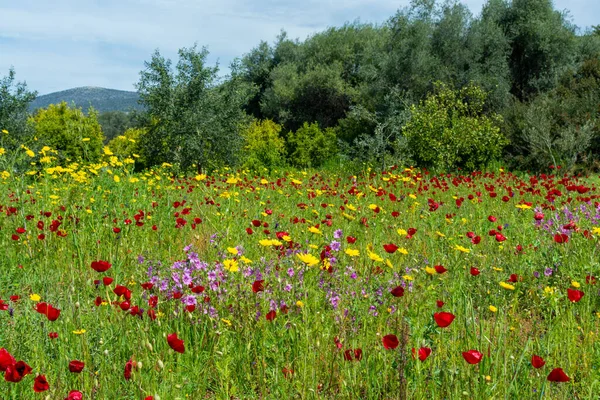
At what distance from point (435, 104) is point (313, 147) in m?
10.6

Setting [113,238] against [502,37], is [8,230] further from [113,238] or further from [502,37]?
[502,37]

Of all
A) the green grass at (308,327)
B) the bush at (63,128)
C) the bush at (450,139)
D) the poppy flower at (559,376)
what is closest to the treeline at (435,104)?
the bush at (450,139)

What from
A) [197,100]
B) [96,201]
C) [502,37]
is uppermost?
[502,37]

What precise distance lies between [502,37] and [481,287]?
21573 mm

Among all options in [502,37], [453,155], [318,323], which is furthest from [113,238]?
[502,37]

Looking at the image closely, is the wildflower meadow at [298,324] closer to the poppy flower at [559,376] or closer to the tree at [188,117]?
the poppy flower at [559,376]

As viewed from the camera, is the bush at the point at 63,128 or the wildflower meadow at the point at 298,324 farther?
the bush at the point at 63,128

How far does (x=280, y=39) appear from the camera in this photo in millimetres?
39156

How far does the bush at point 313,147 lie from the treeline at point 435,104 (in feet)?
0.20

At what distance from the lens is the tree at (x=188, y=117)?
1788cm

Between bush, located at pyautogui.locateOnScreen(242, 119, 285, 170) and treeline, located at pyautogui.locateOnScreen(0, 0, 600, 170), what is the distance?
12 cm

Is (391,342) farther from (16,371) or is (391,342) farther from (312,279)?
(312,279)

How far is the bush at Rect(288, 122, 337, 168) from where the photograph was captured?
25969 millimetres

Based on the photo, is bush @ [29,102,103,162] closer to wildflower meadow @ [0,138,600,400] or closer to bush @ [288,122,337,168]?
bush @ [288,122,337,168]
